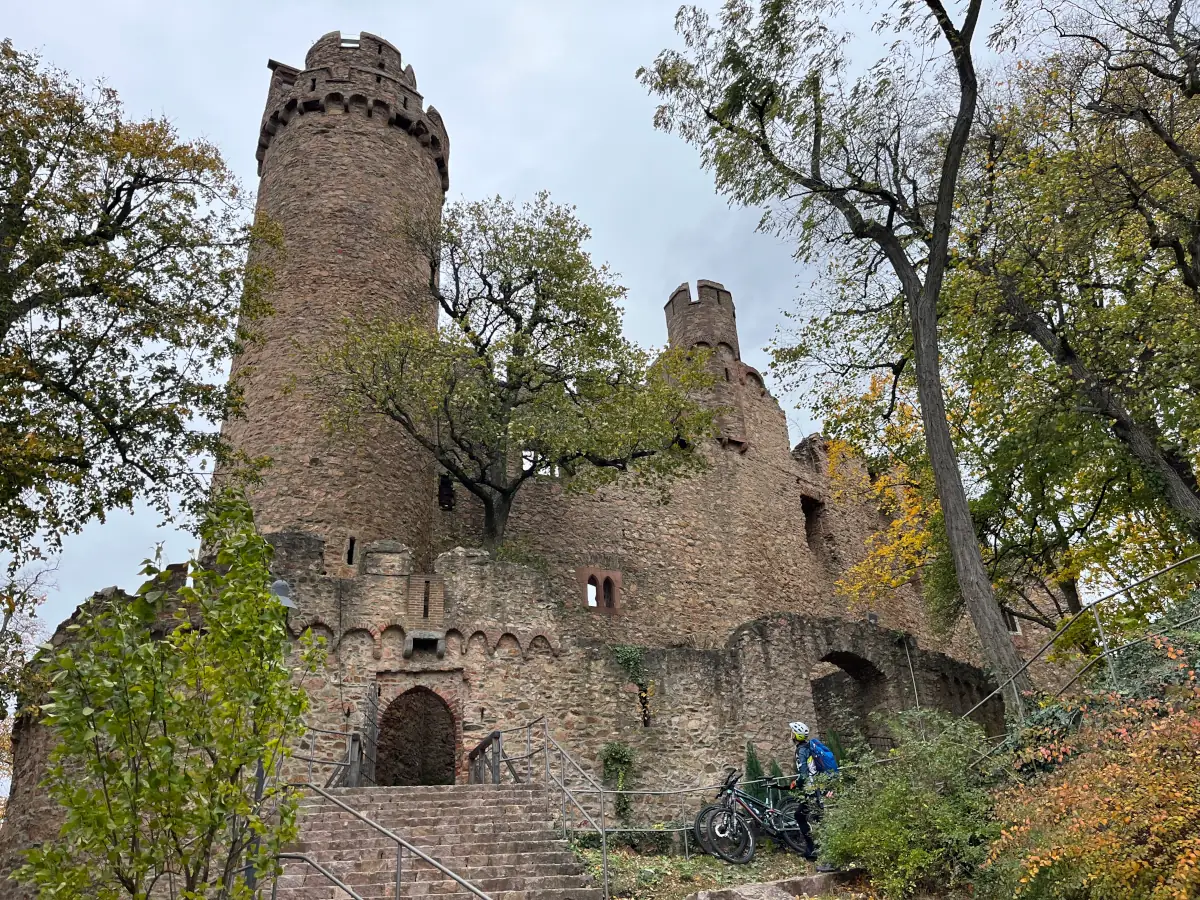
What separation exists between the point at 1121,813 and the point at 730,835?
501 cm

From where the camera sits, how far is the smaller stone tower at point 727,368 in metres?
25.0

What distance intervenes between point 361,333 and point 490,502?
4062mm

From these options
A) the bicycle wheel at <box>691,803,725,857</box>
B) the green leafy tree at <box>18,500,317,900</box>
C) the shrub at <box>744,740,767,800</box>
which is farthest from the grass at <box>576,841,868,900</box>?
the green leafy tree at <box>18,500,317,900</box>

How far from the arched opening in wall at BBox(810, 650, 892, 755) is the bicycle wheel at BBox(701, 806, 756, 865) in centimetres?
419

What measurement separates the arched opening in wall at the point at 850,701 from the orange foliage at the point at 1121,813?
6.93m

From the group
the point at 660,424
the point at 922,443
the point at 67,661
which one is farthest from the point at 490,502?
the point at 67,661

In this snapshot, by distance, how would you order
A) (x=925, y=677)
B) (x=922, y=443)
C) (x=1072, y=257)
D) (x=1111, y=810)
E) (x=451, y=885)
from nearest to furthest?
(x=1111, y=810)
(x=451, y=885)
(x=1072, y=257)
(x=925, y=677)
(x=922, y=443)

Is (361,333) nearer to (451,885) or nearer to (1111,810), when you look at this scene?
(451,885)

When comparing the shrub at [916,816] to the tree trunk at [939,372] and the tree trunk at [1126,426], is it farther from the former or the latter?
the tree trunk at [1126,426]

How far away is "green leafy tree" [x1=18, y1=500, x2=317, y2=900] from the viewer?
187 inches

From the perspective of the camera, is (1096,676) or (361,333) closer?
(1096,676)

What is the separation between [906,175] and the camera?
14250 mm

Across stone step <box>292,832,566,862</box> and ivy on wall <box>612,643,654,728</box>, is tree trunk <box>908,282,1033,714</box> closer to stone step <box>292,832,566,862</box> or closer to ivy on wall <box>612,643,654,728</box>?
ivy on wall <box>612,643,654,728</box>

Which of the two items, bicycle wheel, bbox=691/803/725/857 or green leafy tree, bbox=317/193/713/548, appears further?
green leafy tree, bbox=317/193/713/548
